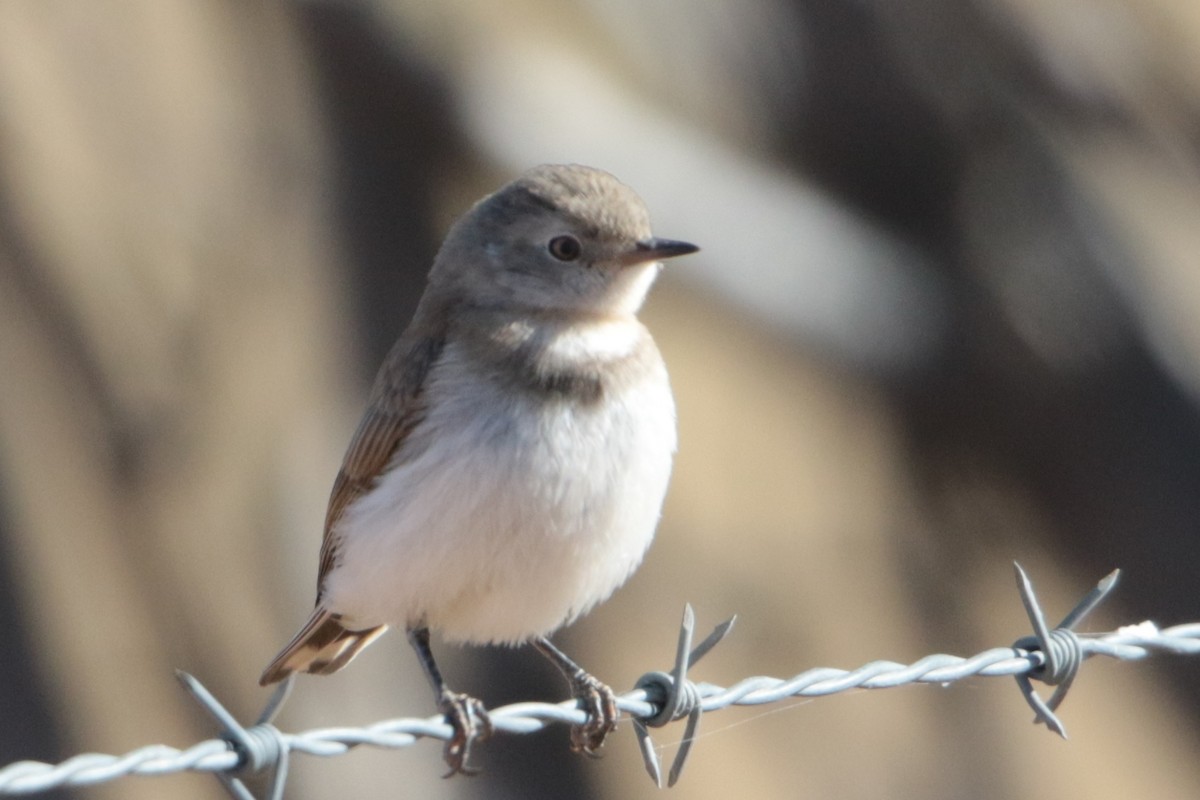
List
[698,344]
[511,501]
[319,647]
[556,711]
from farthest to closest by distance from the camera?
1. [698,344]
2. [319,647]
3. [511,501]
4. [556,711]

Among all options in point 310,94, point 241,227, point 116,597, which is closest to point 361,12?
point 310,94

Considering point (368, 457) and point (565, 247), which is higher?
point (565, 247)

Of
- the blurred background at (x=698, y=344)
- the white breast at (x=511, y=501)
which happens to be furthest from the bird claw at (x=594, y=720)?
the blurred background at (x=698, y=344)

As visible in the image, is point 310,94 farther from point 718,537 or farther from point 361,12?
point 718,537

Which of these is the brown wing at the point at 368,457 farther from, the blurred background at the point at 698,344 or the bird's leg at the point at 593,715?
the blurred background at the point at 698,344

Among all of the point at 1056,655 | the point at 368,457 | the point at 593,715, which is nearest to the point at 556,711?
the point at 593,715

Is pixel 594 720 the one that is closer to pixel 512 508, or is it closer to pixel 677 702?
pixel 512 508

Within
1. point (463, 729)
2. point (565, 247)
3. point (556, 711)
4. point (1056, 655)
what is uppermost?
point (565, 247)
